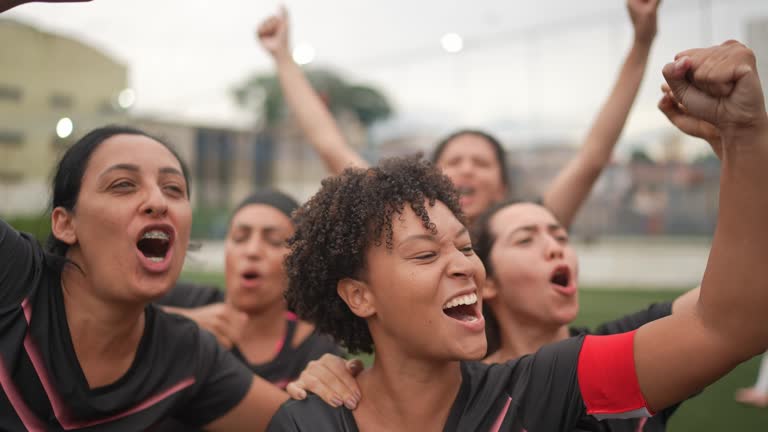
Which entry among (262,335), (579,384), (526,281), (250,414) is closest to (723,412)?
(526,281)

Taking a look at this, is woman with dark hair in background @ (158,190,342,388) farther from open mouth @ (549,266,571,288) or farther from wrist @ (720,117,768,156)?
wrist @ (720,117,768,156)

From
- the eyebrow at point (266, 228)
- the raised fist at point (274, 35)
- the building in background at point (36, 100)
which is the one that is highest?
the building in background at point (36, 100)

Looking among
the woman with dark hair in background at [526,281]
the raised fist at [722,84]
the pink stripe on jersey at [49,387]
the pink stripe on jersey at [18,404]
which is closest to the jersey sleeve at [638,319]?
the woman with dark hair in background at [526,281]

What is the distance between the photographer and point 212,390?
2549mm

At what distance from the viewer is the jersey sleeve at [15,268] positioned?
86.7 inches

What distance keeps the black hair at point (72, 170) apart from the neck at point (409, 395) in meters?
1.30

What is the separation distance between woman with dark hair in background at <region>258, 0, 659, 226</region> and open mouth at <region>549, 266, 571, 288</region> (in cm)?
61

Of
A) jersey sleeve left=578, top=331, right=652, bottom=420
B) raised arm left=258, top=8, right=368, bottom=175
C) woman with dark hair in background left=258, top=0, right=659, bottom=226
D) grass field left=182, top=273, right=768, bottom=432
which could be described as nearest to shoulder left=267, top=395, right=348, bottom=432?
jersey sleeve left=578, top=331, right=652, bottom=420

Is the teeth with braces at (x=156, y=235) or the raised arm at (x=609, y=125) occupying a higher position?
the raised arm at (x=609, y=125)

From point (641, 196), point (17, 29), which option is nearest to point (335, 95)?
point (17, 29)

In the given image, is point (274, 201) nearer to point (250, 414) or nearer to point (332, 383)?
point (250, 414)

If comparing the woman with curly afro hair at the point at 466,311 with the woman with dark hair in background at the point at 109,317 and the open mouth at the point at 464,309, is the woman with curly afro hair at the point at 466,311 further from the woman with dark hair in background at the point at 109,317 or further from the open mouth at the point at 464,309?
the woman with dark hair in background at the point at 109,317

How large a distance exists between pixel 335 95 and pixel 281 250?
44682 millimetres

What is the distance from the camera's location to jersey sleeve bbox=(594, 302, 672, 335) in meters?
2.41
